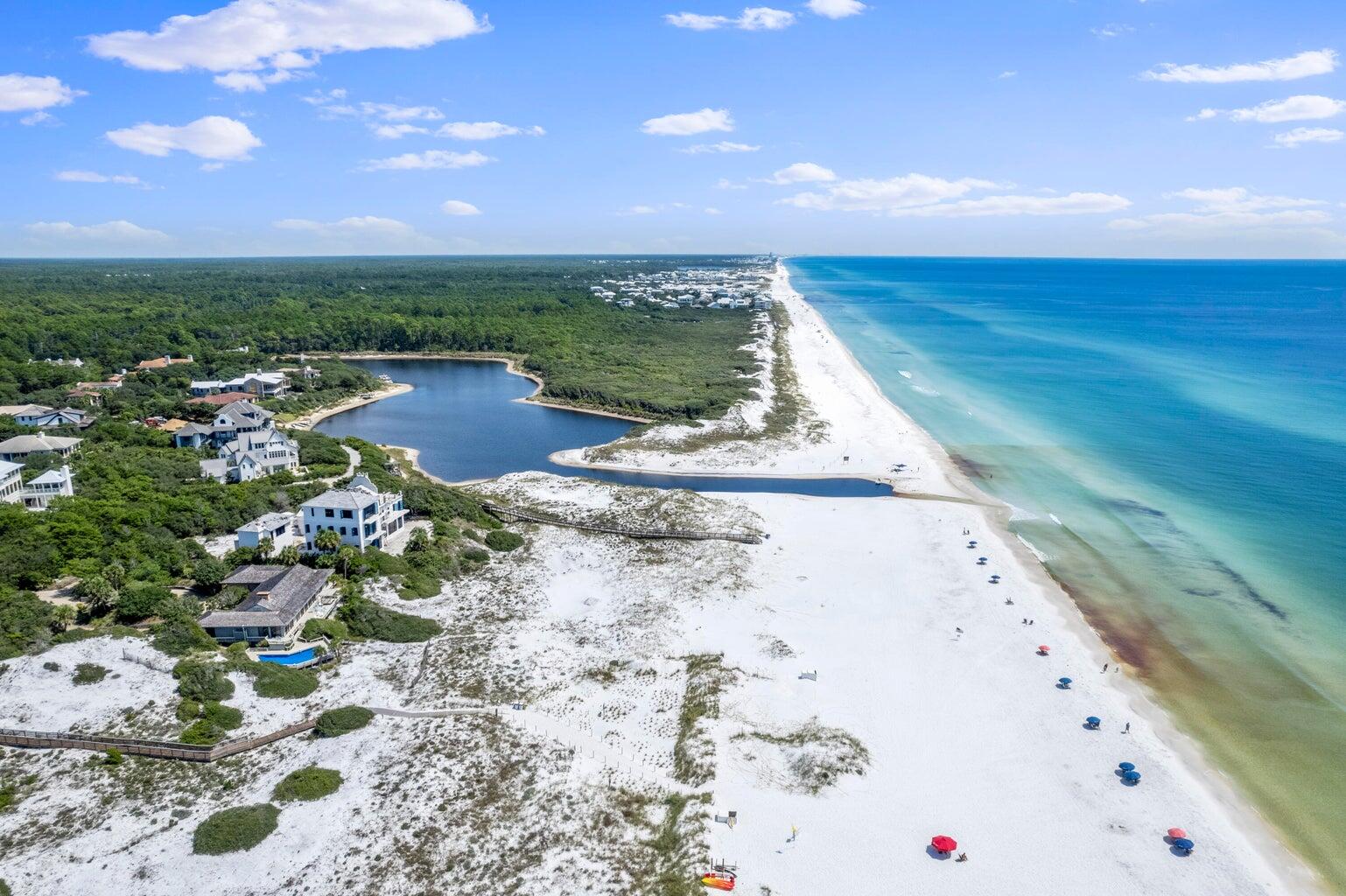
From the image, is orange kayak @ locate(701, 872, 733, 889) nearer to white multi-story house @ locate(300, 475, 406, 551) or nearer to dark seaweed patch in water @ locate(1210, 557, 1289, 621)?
white multi-story house @ locate(300, 475, 406, 551)

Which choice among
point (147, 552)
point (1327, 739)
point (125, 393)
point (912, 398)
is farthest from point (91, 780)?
point (912, 398)

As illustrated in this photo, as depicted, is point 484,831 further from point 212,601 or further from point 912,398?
point 912,398

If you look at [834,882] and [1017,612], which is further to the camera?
[1017,612]

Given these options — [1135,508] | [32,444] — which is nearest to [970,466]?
[1135,508]

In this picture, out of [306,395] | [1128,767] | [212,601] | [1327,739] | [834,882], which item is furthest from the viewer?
[306,395]

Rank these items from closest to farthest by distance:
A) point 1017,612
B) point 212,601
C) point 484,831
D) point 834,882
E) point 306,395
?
1. point 834,882
2. point 484,831
3. point 212,601
4. point 1017,612
5. point 306,395

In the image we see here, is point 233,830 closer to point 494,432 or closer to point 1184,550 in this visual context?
point 1184,550
